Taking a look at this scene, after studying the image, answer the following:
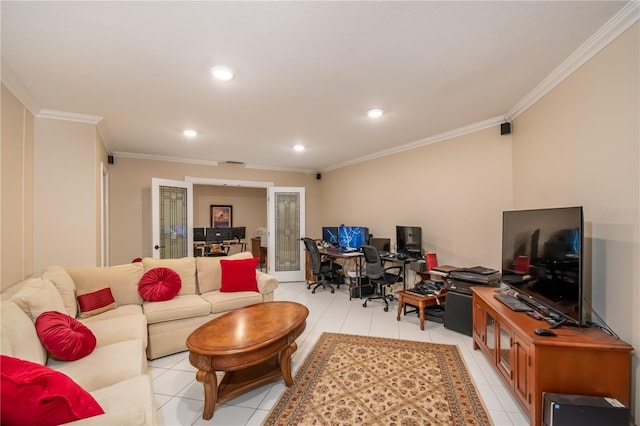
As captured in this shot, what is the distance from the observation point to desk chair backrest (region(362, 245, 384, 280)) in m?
4.15

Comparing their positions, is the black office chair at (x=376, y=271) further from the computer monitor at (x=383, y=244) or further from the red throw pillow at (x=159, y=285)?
the red throw pillow at (x=159, y=285)

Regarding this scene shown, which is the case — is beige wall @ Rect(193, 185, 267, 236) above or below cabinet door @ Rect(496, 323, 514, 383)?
above

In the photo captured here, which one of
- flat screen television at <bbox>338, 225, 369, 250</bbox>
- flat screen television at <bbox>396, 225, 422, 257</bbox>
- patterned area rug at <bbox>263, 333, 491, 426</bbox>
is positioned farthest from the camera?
flat screen television at <bbox>338, 225, 369, 250</bbox>

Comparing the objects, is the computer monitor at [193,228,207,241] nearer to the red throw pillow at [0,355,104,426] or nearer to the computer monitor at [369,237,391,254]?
the computer monitor at [369,237,391,254]

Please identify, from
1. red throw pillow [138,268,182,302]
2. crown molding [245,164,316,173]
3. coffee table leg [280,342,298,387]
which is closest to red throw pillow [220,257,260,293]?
red throw pillow [138,268,182,302]

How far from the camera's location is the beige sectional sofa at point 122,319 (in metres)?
1.54

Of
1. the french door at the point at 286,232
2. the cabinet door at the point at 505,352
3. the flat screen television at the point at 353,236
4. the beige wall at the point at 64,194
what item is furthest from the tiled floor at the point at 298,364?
the french door at the point at 286,232

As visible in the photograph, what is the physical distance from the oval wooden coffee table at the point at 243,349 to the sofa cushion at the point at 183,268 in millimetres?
1049

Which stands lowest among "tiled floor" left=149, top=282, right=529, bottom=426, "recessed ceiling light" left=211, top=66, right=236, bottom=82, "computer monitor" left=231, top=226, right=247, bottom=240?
"tiled floor" left=149, top=282, right=529, bottom=426

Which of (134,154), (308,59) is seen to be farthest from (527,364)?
(134,154)

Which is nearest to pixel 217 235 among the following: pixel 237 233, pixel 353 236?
pixel 237 233

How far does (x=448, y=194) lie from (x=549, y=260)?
6.92 ft

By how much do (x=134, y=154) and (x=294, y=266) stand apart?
3.87m

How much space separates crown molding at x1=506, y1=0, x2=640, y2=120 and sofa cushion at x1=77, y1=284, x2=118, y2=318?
15.1 ft
